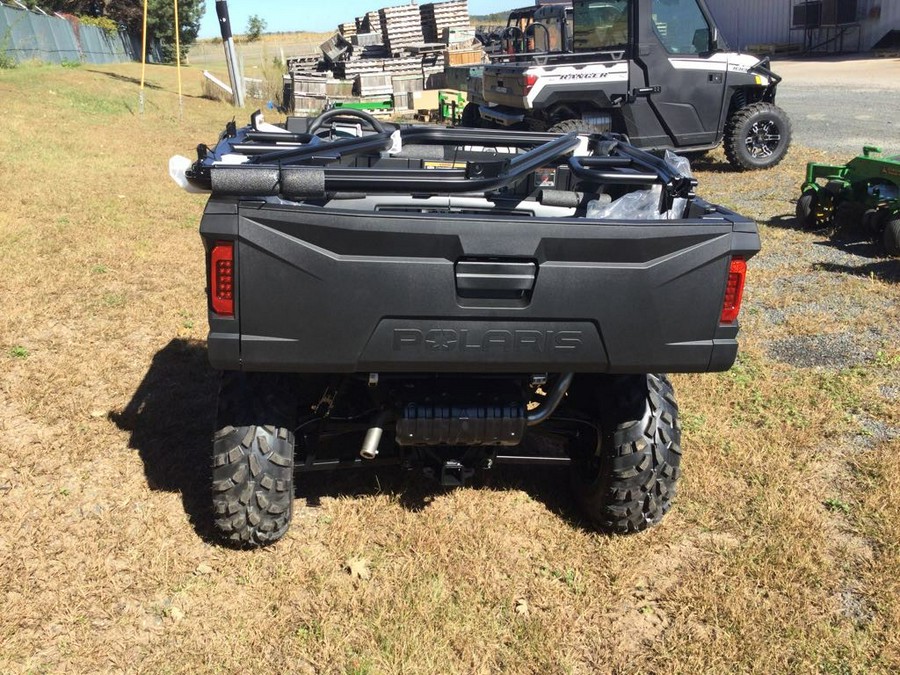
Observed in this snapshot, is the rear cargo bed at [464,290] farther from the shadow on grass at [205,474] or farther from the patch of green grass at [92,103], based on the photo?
the patch of green grass at [92,103]

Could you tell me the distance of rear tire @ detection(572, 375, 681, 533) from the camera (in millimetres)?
3168

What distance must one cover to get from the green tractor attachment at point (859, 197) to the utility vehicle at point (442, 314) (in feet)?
15.2

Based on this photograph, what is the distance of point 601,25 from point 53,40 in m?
26.3

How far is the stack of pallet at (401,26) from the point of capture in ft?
73.0

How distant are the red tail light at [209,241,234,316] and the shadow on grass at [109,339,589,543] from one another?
3.90 ft

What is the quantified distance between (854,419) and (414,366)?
114 inches

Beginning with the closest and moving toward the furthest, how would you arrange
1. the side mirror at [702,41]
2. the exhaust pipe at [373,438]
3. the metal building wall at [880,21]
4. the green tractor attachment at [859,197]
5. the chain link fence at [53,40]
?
1. the exhaust pipe at [373,438]
2. the green tractor attachment at [859,197]
3. the side mirror at [702,41]
4. the chain link fence at [53,40]
5. the metal building wall at [880,21]

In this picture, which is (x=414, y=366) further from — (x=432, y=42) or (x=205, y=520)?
(x=432, y=42)

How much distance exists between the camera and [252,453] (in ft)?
9.75

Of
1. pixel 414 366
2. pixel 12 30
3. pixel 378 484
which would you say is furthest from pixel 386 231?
pixel 12 30

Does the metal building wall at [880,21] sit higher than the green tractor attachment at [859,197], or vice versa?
the metal building wall at [880,21]

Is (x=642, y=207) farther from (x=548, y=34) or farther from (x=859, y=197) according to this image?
(x=548, y=34)

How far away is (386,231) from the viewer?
2479 millimetres

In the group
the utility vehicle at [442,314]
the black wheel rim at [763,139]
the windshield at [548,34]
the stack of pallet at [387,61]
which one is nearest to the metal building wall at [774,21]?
the stack of pallet at [387,61]
